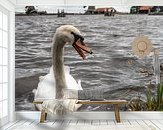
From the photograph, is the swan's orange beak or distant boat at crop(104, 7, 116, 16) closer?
the swan's orange beak

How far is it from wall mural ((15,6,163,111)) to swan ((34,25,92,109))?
0.21m

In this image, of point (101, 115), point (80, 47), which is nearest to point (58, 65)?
point (80, 47)

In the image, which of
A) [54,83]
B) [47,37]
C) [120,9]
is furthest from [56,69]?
[120,9]

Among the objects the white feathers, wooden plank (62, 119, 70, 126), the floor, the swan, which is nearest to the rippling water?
the white feathers

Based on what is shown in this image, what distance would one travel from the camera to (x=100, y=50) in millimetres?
6359

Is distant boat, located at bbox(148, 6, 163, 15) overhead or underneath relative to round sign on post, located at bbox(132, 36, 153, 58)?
overhead

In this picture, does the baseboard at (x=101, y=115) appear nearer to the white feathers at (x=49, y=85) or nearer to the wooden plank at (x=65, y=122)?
the wooden plank at (x=65, y=122)

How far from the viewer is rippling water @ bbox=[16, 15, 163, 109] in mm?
6324

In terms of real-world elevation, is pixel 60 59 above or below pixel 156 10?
below

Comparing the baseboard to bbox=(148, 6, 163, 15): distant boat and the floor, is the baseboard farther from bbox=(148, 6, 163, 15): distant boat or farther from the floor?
bbox=(148, 6, 163, 15): distant boat

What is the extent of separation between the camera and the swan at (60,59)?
19.0 feet

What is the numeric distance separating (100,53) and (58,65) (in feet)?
3.04

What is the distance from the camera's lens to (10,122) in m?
5.98

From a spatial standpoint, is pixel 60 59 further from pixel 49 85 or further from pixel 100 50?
pixel 100 50
